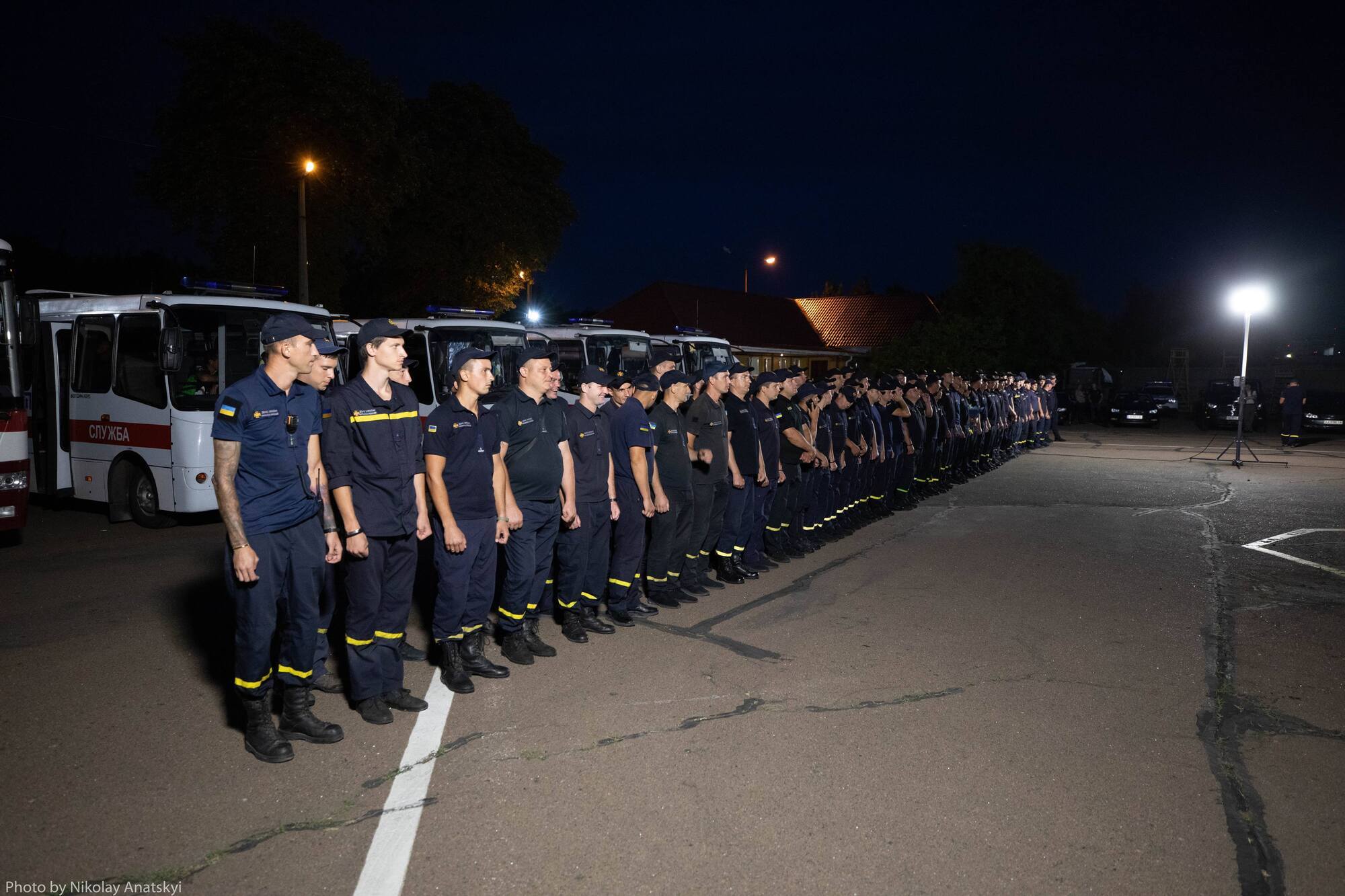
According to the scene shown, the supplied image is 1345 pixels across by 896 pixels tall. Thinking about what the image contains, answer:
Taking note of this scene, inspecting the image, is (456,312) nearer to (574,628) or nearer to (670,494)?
(670,494)

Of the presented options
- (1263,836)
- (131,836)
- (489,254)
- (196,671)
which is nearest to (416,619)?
(196,671)

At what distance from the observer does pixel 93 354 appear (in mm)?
10977

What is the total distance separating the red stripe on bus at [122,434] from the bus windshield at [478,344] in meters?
3.56

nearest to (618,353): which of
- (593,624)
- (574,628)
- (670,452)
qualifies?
(670,452)

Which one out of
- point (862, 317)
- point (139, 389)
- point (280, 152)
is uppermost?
point (280, 152)

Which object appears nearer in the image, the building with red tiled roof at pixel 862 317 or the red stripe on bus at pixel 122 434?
the red stripe on bus at pixel 122 434

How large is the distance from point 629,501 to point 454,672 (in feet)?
6.89

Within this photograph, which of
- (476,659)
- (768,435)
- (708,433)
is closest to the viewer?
(476,659)

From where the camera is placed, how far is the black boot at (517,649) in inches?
238

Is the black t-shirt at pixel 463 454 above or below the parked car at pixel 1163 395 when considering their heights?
above

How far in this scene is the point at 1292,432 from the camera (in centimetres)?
2539

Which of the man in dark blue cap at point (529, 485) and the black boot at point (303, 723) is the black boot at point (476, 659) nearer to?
the man in dark blue cap at point (529, 485)

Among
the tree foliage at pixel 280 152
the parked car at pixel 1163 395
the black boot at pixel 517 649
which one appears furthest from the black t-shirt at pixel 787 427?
the parked car at pixel 1163 395

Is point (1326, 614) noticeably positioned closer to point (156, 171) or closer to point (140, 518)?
point (140, 518)
